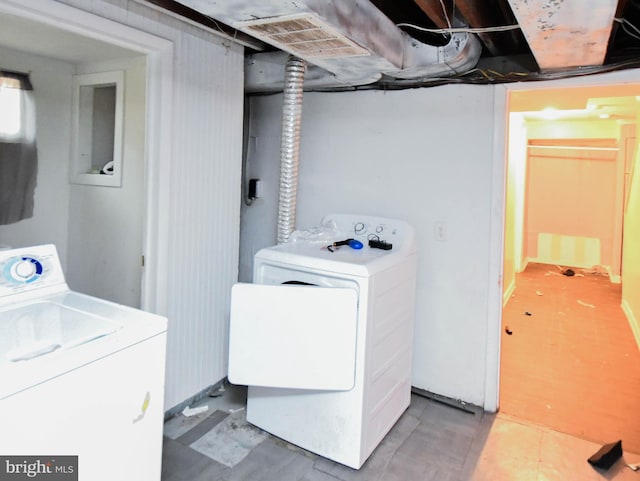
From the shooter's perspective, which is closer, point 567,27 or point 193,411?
point 567,27

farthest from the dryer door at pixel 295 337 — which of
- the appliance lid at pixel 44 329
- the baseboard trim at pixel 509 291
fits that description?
the baseboard trim at pixel 509 291

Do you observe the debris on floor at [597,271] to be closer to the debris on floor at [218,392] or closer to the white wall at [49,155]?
the debris on floor at [218,392]

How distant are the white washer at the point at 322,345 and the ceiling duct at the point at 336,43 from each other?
0.97 meters

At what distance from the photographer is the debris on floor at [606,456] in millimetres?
2201

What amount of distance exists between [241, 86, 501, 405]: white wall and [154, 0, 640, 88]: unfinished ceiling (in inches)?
7.5

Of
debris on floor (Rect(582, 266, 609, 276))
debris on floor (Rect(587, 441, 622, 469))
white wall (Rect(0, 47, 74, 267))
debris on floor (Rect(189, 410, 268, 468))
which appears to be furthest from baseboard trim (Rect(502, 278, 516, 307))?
white wall (Rect(0, 47, 74, 267))

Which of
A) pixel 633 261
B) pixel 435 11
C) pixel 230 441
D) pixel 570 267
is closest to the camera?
Answer: pixel 435 11

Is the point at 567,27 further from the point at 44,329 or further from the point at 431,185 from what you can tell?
the point at 44,329

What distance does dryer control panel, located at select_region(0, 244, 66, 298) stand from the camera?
1.62m

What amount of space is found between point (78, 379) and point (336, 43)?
1586 mm

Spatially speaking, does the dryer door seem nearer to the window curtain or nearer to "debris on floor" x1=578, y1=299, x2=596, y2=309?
the window curtain

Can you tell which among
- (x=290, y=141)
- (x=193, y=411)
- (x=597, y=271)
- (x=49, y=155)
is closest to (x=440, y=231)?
(x=290, y=141)

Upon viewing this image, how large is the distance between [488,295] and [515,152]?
136 inches

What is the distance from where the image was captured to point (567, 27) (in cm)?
173
